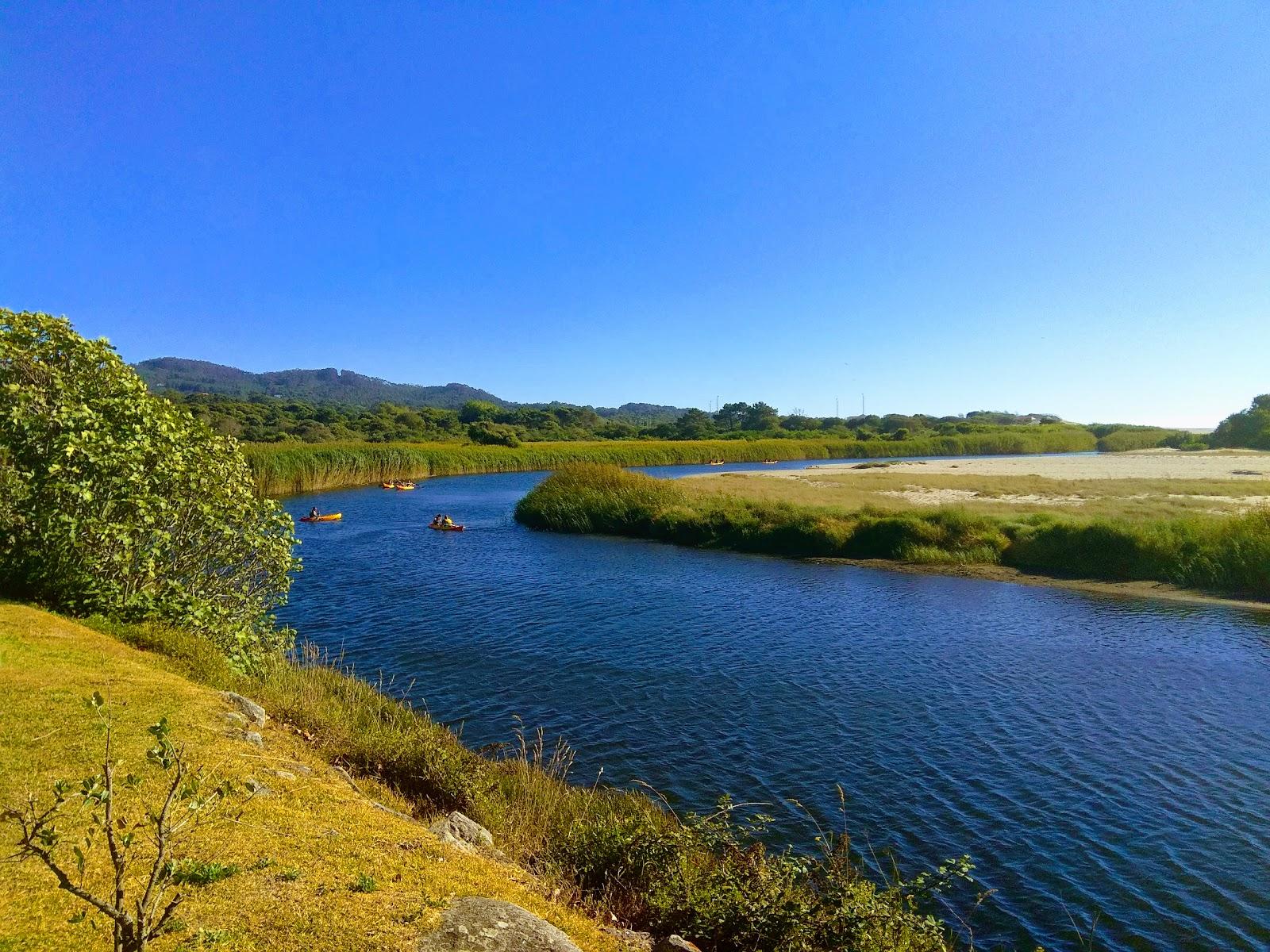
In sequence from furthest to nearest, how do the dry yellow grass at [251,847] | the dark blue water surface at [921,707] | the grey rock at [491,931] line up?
the dark blue water surface at [921,707] → the grey rock at [491,931] → the dry yellow grass at [251,847]

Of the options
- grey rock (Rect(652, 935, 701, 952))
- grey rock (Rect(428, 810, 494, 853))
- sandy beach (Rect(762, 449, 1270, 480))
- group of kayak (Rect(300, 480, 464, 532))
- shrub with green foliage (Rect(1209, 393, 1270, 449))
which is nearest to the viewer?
grey rock (Rect(652, 935, 701, 952))

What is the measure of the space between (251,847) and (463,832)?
235cm

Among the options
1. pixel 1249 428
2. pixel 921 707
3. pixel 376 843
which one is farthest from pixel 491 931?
pixel 1249 428

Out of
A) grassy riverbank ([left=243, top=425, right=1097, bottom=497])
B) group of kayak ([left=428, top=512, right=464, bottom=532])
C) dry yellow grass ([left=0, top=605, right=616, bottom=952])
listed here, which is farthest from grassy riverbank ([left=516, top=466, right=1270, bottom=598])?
dry yellow grass ([left=0, top=605, right=616, bottom=952])

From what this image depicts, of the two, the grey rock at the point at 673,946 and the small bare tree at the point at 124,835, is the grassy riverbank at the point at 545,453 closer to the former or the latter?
the small bare tree at the point at 124,835

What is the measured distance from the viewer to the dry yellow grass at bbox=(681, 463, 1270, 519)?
36.0 m

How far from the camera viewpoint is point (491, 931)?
520 cm

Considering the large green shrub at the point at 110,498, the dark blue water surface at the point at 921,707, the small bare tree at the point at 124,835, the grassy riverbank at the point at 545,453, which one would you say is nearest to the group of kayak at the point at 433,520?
the grassy riverbank at the point at 545,453

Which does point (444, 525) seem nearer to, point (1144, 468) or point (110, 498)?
point (110, 498)

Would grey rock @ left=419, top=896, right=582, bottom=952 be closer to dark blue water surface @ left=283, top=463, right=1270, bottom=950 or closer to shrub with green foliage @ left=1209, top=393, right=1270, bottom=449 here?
dark blue water surface @ left=283, top=463, right=1270, bottom=950

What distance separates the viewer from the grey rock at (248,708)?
31.7 ft

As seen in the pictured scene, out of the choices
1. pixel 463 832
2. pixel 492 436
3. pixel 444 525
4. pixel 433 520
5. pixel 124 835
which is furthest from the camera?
pixel 492 436

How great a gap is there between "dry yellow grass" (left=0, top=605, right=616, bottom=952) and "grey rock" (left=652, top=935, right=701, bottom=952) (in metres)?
0.55

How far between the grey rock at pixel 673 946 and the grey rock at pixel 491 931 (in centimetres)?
119
